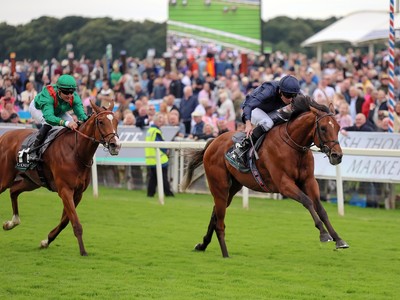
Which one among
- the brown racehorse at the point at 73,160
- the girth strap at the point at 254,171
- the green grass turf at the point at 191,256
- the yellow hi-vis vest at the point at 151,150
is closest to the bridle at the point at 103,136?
the brown racehorse at the point at 73,160

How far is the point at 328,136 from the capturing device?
918cm

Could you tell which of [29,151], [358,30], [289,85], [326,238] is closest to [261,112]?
[289,85]

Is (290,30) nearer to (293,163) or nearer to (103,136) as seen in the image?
(103,136)

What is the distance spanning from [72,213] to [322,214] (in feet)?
8.64

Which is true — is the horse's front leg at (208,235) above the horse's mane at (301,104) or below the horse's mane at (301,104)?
below

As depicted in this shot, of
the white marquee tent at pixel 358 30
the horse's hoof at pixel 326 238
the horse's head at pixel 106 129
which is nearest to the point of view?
the horse's hoof at pixel 326 238

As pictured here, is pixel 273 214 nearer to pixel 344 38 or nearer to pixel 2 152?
pixel 2 152

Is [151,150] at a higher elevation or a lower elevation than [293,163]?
lower

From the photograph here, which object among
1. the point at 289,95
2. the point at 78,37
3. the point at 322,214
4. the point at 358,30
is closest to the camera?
the point at 322,214

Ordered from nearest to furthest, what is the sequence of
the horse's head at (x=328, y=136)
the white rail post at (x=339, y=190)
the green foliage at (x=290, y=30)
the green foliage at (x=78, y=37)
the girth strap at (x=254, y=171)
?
1. the horse's head at (x=328, y=136)
2. the girth strap at (x=254, y=171)
3. the white rail post at (x=339, y=190)
4. the green foliage at (x=78, y=37)
5. the green foliage at (x=290, y=30)

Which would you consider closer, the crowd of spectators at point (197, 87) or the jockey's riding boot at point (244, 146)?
the jockey's riding boot at point (244, 146)

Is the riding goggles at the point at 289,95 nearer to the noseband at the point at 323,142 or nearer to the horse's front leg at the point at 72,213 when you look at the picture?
the noseband at the point at 323,142

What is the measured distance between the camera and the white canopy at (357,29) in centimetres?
2673

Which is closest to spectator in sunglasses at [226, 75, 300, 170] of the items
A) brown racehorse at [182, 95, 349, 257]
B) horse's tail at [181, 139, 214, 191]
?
brown racehorse at [182, 95, 349, 257]
